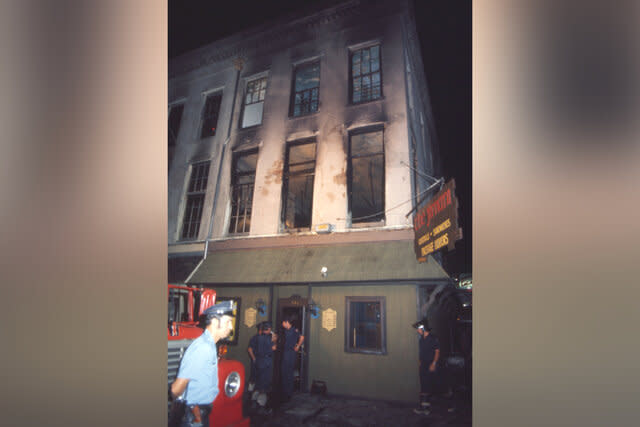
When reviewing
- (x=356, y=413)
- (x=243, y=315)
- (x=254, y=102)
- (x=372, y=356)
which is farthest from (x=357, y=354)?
(x=254, y=102)

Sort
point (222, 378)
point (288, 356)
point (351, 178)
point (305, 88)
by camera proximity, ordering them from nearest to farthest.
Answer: point (222, 378) → point (288, 356) → point (351, 178) → point (305, 88)

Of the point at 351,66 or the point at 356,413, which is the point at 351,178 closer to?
the point at 351,66

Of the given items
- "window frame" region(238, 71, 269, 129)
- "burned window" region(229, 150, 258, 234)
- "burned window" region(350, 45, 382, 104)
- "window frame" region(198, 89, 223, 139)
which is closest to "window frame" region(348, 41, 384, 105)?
"burned window" region(350, 45, 382, 104)

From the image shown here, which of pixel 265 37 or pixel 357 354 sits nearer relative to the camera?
pixel 357 354

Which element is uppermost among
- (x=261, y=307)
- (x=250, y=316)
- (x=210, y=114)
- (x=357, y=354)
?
(x=210, y=114)

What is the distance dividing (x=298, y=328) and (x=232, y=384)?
12.9 feet

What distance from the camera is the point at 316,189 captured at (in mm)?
6473

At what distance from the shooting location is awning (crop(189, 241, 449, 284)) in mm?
5738
